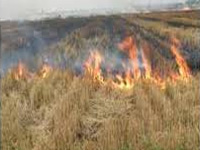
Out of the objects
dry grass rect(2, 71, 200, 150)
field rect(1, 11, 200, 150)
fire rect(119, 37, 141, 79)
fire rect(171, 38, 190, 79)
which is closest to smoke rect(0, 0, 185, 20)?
field rect(1, 11, 200, 150)

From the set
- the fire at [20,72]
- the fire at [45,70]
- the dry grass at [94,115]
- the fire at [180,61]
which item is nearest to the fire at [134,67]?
the fire at [180,61]

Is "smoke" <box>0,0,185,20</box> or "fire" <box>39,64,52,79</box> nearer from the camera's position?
"fire" <box>39,64,52,79</box>

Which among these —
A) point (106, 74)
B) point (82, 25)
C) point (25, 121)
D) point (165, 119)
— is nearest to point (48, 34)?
point (82, 25)

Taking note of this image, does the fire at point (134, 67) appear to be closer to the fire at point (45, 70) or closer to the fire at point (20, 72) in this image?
the fire at point (45, 70)

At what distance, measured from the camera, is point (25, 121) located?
20.2 ft

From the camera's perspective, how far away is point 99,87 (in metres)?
6.68

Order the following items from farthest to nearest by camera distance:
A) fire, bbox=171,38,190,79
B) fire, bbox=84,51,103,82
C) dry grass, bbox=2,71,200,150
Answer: fire, bbox=171,38,190,79 → fire, bbox=84,51,103,82 → dry grass, bbox=2,71,200,150

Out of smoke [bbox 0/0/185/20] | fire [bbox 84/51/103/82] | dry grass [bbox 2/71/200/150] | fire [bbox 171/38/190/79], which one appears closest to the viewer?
dry grass [bbox 2/71/200/150]

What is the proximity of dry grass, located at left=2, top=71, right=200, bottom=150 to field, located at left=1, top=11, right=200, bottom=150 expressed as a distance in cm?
1

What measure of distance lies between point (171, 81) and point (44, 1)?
206cm

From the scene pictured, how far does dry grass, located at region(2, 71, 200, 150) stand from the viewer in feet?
18.8

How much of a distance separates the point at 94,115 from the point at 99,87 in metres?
0.58

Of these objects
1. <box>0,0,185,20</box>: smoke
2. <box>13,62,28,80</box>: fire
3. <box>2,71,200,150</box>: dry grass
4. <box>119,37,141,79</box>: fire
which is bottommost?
<box>2,71,200,150</box>: dry grass

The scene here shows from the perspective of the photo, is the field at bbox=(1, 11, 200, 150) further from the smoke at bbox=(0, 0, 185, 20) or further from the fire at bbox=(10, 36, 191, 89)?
the smoke at bbox=(0, 0, 185, 20)
